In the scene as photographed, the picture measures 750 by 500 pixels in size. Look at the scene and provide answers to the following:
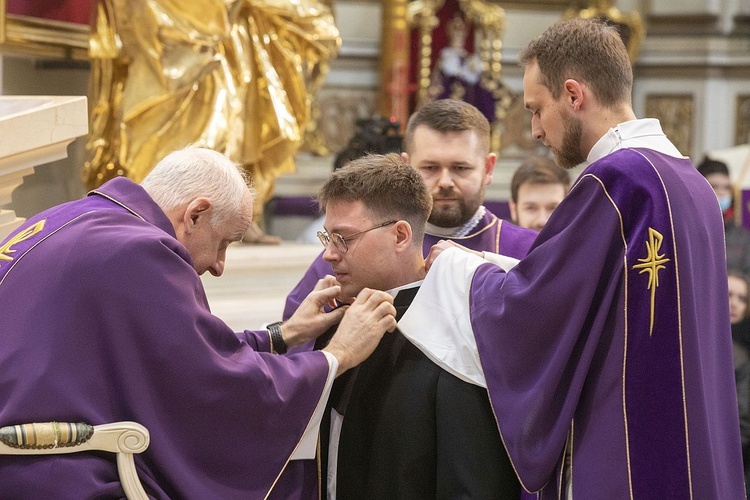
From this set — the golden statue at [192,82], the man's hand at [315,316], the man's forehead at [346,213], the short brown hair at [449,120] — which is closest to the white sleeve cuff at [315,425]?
the man's hand at [315,316]

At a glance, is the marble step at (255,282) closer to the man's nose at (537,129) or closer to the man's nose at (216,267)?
the man's nose at (216,267)

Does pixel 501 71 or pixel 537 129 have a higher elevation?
pixel 501 71

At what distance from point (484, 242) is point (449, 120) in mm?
464

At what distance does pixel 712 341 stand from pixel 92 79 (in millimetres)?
4291

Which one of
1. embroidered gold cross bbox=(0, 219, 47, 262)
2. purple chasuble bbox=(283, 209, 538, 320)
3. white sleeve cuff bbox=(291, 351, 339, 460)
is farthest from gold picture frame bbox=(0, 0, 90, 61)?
white sleeve cuff bbox=(291, 351, 339, 460)

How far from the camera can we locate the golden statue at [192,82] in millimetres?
5910

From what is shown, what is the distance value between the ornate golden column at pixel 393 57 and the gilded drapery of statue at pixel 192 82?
7.68ft

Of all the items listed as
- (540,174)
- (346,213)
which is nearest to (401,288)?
(346,213)

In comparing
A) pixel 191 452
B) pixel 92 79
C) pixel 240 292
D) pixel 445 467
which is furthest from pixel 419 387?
pixel 92 79

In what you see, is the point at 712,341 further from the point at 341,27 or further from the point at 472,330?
the point at 341,27

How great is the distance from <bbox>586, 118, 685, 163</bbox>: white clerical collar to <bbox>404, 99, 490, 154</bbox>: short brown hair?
827mm

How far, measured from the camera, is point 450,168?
3635mm

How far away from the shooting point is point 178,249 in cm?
263

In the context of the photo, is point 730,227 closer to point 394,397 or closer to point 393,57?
point 393,57
